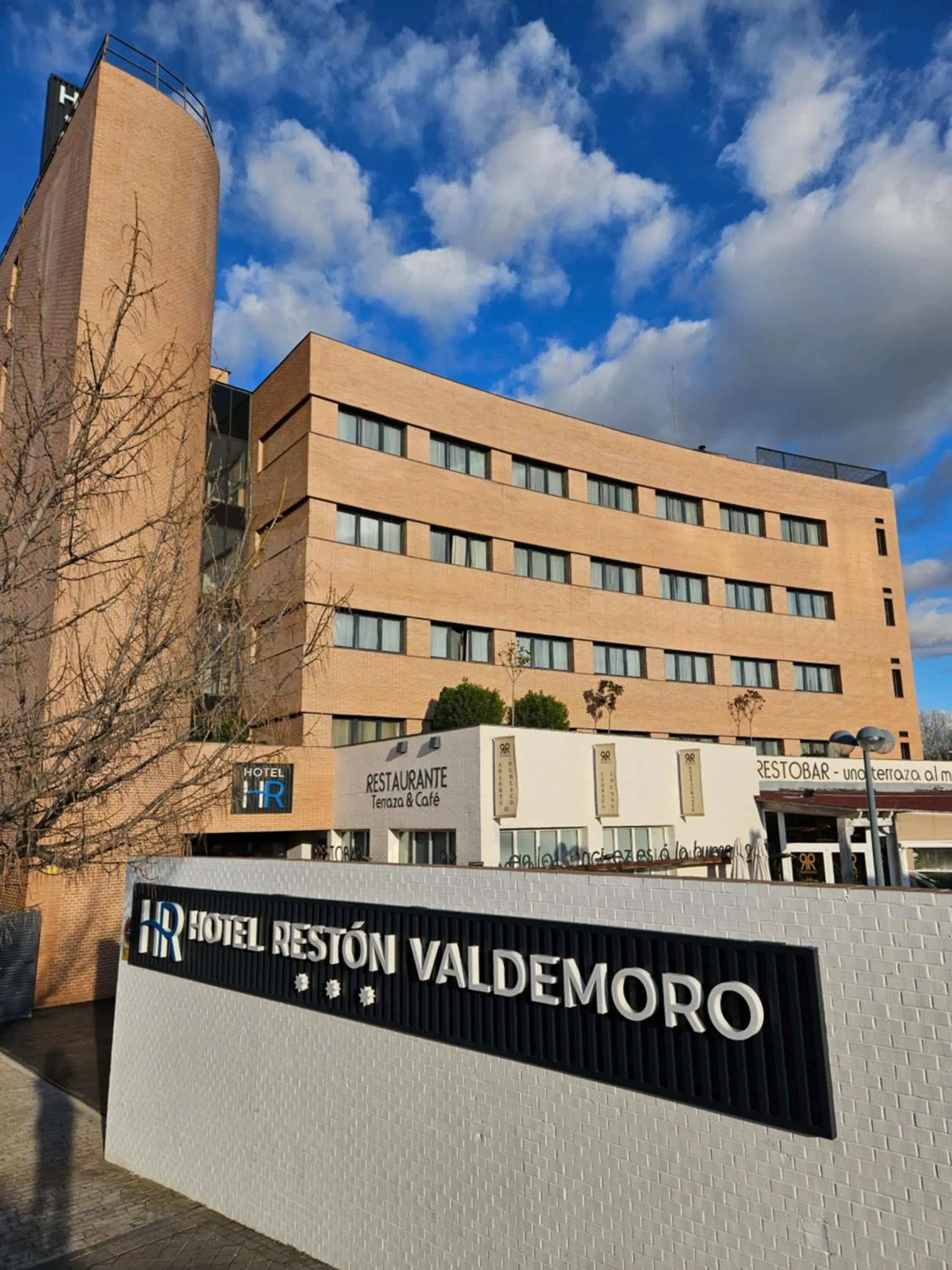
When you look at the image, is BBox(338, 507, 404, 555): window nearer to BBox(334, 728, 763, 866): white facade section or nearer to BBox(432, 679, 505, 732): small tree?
BBox(432, 679, 505, 732): small tree

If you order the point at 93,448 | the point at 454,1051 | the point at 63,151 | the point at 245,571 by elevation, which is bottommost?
the point at 454,1051

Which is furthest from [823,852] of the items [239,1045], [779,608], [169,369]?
[169,369]

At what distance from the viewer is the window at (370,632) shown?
87.6 feet

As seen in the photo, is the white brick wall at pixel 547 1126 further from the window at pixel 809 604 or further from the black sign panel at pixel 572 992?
the window at pixel 809 604

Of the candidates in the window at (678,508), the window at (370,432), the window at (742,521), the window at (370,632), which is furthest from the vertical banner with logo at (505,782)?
the window at (742,521)

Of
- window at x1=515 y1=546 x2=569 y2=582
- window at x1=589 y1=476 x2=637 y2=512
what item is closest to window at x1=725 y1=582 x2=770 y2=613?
window at x1=589 y1=476 x2=637 y2=512

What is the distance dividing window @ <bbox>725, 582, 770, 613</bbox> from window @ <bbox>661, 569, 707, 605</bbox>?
4.59 ft

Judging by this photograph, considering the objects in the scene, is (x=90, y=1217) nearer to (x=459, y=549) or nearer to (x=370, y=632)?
(x=370, y=632)

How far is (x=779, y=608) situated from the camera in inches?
1501

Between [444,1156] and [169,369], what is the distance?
7.77 meters

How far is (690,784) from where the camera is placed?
80.5 ft

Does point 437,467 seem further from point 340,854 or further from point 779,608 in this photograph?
point 779,608

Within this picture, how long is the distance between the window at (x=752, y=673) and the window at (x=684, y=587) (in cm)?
317

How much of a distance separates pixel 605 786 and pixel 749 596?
62.5 ft
